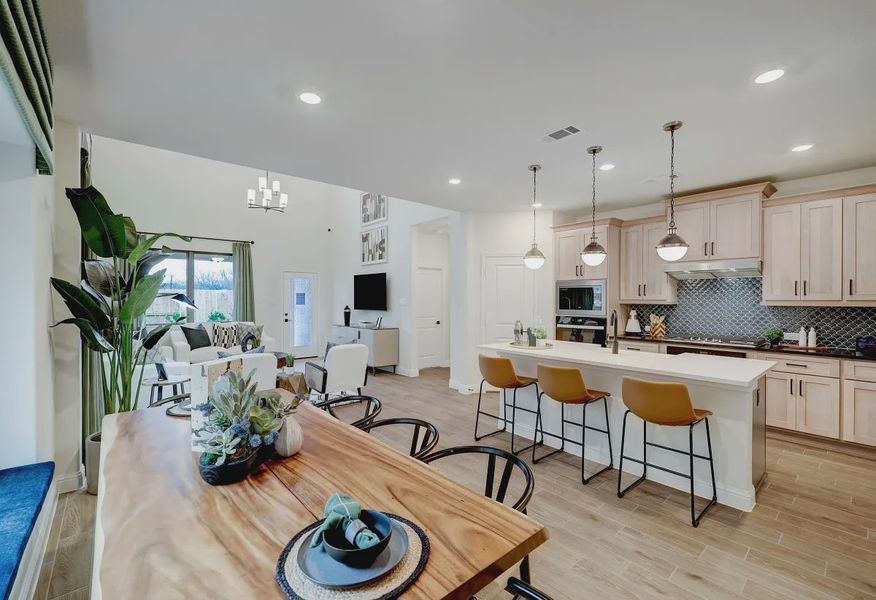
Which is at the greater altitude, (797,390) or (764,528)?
(797,390)

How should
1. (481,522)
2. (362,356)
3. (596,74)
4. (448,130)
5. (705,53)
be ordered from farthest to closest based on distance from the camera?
(362,356) → (448,130) → (596,74) → (705,53) → (481,522)

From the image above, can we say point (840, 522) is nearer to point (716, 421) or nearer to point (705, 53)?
point (716, 421)

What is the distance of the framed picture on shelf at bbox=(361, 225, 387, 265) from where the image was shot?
26.1ft

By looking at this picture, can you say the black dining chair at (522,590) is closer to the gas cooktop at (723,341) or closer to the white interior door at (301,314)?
the gas cooktop at (723,341)

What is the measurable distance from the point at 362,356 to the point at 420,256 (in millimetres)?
2926

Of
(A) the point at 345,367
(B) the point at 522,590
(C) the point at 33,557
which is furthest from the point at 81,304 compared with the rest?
(B) the point at 522,590

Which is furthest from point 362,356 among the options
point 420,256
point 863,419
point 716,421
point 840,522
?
point 863,419

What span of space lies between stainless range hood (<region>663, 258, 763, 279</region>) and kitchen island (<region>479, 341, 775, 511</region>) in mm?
1586

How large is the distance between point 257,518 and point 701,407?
2.96 metres

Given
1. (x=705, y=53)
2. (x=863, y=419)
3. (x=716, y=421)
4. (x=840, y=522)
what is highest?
(x=705, y=53)

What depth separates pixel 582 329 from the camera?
220 inches

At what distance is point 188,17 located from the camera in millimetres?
1802

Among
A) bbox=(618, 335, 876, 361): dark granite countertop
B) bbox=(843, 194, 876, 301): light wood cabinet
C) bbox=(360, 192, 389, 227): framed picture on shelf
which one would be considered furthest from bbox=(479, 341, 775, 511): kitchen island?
bbox=(360, 192, 389, 227): framed picture on shelf

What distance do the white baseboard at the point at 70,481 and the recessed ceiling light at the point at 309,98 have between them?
10.3 ft
